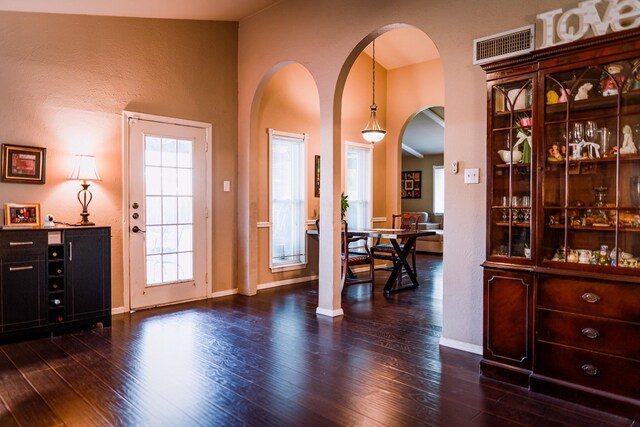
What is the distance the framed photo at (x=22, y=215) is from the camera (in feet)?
12.0

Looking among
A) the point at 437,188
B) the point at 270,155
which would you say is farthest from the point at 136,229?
the point at 437,188

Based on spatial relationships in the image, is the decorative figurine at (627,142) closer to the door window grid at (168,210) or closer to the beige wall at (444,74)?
the beige wall at (444,74)

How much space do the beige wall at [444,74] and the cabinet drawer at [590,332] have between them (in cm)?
64

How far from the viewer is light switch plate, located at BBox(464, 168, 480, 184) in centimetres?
323

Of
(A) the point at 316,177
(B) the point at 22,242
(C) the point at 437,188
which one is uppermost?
(C) the point at 437,188

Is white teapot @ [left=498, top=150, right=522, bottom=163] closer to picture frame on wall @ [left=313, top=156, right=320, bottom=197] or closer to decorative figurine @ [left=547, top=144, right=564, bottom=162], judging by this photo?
decorative figurine @ [left=547, top=144, right=564, bottom=162]

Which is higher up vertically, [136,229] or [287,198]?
[287,198]

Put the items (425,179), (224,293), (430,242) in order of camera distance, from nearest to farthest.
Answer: (224,293) < (430,242) < (425,179)

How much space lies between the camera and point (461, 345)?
132 inches

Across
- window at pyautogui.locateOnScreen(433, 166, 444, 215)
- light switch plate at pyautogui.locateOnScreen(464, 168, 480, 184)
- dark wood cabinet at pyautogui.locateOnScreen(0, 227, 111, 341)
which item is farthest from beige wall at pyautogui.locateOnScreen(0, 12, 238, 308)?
window at pyautogui.locateOnScreen(433, 166, 444, 215)

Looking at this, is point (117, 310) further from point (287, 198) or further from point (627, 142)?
point (627, 142)

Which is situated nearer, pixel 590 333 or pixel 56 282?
pixel 590 333

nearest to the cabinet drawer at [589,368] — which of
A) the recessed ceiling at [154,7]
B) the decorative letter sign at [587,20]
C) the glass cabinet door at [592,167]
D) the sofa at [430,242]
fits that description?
the glass cabinet door at [592,167]

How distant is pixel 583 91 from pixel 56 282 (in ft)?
14.3
